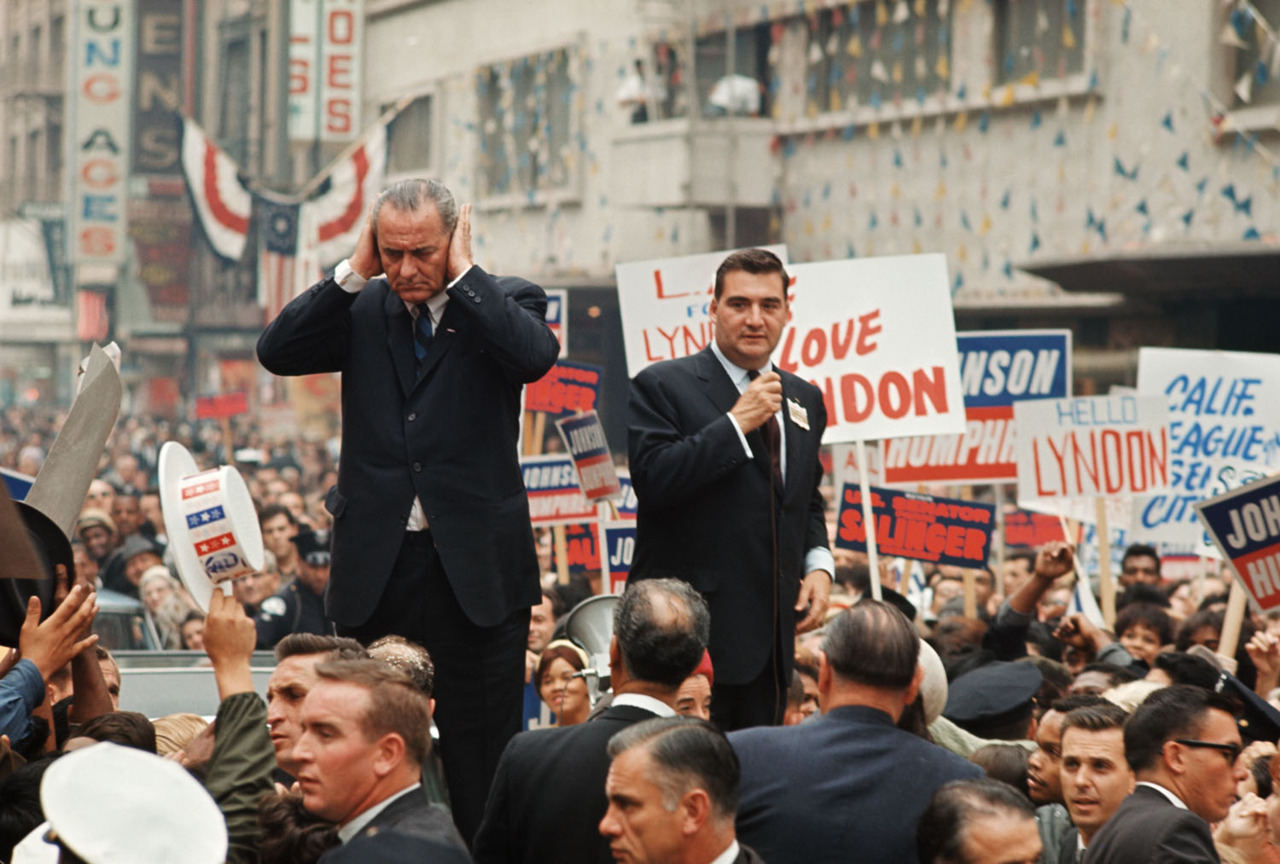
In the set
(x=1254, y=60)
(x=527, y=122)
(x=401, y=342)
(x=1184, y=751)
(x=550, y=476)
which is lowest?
(x=1184, y=751)

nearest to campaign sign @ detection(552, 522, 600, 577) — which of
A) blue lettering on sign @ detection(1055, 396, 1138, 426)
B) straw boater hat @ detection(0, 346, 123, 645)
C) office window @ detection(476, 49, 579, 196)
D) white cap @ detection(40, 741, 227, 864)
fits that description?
blue lettering on sign @ detection(1055, 396, 1138, 426)

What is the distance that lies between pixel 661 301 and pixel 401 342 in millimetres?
4710

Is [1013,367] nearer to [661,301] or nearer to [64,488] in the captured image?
[661,301]

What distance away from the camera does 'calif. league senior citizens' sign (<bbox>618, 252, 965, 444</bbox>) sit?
→ 8.91 meters

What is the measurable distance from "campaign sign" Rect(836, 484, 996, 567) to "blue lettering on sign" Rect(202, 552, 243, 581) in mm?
5605

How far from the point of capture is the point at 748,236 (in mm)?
27531

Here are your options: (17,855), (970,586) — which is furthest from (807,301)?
(17,855)

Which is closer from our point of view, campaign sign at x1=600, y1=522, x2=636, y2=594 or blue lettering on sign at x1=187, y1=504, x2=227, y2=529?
blue lettering on sign at x1=187, y1=504, x2=227, y2=529

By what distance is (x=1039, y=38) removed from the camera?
858 inches

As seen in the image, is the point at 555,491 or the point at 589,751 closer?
the point at 589,751

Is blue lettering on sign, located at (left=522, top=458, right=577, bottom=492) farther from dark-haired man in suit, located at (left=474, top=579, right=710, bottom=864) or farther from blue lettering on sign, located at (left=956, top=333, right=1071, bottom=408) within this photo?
dark-haired man in suit, located at (left=474, top=579, right=710, bottom=864)

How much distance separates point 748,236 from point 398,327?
22.9 metres

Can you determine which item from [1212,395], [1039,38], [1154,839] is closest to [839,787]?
[1154,839]

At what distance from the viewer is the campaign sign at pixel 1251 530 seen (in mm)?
7500
